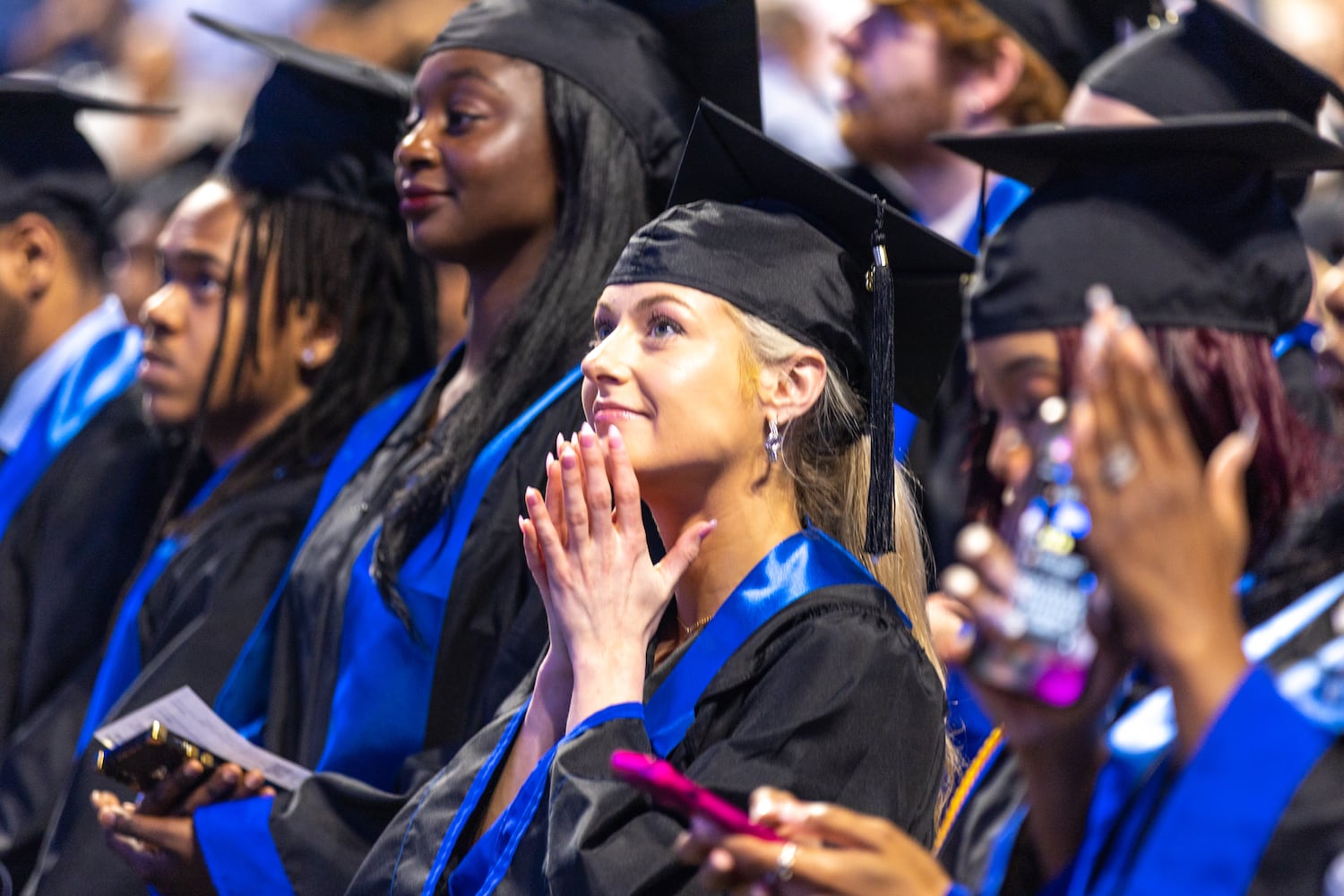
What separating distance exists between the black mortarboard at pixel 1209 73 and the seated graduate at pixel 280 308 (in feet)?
5.29

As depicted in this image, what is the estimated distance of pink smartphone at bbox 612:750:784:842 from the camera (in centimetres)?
169

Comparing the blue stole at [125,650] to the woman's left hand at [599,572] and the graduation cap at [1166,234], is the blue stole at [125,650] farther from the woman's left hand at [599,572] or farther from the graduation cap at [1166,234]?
the graduation cap at [1166,234]

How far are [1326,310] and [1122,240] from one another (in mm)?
512

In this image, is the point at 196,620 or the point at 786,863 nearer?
the point at 786,863

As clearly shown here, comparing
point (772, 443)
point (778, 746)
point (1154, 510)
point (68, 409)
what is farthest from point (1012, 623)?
point (68, 409)

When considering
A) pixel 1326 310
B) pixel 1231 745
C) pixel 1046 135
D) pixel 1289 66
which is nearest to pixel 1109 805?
pixel 1231 745

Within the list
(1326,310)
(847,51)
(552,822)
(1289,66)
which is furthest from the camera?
(847,51)

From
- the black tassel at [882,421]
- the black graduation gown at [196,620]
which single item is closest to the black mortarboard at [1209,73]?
the black tassel at [882,421]

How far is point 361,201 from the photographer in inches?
157

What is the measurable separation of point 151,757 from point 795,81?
13.4ft

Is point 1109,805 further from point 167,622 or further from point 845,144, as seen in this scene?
point 845,144

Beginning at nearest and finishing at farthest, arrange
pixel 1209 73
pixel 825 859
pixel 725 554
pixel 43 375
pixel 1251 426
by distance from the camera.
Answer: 1. pixel 825 859
2. pixel 1251 426
3. pixel 725 554
4. pixel 1209 73
5. pixel 43 375

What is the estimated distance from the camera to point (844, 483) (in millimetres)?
2641

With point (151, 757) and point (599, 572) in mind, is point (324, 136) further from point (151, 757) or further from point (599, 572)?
point (599, 572)
